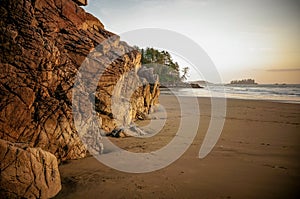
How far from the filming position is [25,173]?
9.35 ft

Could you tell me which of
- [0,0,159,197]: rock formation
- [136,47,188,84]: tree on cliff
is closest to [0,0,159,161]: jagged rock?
[0,0,159,197]: rock formation

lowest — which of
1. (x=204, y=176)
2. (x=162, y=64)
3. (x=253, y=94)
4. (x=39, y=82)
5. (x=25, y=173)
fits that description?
(x=204, y=176)

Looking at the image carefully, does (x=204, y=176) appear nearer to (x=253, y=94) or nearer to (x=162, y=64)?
(x=253, y=94)

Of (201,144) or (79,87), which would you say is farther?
(201,144)

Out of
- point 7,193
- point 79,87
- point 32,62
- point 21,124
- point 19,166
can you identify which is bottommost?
point 7,193

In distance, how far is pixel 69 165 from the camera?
4.13 meters

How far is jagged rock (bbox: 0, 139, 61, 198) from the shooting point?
2.72m

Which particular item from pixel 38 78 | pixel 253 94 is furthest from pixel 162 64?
pixel 38 78

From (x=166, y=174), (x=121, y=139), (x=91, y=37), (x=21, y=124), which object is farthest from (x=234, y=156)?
(x=91, y=37)

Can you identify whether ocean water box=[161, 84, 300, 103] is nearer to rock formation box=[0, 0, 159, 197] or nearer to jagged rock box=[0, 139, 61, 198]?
rock formation box=[0, 0, 159, 197]

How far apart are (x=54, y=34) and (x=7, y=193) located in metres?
4.69

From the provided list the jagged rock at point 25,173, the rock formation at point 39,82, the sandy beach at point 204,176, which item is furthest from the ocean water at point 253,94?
the jagged rock at point 25,173

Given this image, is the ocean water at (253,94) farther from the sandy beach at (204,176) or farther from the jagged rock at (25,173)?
the jagged rock at (25,173)

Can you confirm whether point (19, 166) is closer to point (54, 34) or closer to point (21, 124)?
point (21, 124)
